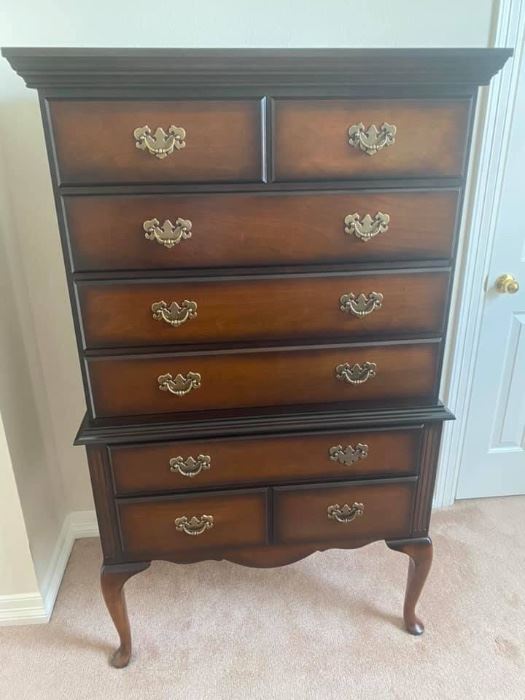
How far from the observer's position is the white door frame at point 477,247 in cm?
156

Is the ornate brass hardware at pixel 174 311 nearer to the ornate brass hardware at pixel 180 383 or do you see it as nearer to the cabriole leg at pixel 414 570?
the ornate brass hardware at pixel 180 383

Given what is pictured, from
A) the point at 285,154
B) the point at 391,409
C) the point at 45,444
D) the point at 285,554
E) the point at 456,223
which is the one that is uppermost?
the point at 285,154

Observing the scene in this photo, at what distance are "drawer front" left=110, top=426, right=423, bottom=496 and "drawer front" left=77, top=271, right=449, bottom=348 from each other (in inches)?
10.5

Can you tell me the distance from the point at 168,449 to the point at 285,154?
0.74m

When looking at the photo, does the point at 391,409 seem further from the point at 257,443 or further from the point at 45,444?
the point at 45,444

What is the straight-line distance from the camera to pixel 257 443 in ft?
4.27

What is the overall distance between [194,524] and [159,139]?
93 centimetres

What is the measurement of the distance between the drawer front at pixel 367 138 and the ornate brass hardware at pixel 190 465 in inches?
27.3

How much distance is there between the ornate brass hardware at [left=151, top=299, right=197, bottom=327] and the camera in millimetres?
1171

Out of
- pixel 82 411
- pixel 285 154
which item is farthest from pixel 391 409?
pixel 82 411

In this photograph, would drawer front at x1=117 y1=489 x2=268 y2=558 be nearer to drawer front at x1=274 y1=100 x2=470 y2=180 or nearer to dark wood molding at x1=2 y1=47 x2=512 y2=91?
drawer front at x1=274 y1=100 x2=470 y2=180

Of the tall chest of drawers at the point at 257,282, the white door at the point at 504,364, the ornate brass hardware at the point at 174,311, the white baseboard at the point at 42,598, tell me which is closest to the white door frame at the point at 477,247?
the white door at the point at 504,364
